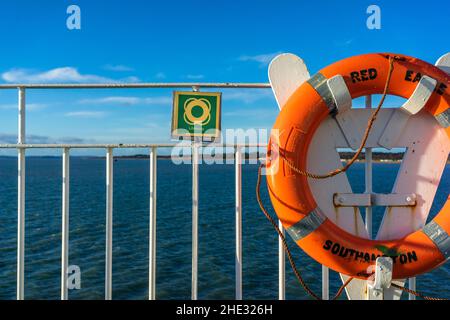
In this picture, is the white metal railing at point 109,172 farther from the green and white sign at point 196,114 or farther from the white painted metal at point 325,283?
the white painted metal at point 325,283

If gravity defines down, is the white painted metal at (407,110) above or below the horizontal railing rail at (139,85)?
below

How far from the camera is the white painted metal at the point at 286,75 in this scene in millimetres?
1834

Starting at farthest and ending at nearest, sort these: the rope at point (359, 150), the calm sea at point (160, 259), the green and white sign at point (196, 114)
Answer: the calm sea at point (160, 259) → the green and white sign at point (196, 114) → the rope at point (359, 150)

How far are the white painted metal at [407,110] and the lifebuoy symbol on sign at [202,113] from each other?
0.88 m

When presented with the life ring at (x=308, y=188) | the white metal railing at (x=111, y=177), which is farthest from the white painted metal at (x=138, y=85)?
the life ring at (x=308, y=188)

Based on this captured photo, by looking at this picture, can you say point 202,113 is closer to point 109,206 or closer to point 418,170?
point 109,206

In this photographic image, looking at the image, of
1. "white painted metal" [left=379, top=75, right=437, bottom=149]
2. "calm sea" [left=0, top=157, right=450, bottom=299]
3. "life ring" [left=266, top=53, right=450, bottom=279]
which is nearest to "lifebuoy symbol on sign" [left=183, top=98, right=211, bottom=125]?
"life ring" [left=266, top=53, right=450, bottom=279]

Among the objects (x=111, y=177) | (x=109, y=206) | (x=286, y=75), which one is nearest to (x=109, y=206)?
(x=109, y=206)

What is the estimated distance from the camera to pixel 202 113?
1.83 meters

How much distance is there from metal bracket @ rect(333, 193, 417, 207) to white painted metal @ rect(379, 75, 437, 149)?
0.25 m

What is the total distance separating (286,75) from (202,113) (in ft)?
1.52

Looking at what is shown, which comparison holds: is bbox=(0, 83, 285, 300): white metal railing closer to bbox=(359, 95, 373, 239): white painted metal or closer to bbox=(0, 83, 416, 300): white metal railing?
bbox=(0, 83, 416, 300): white metal railing
